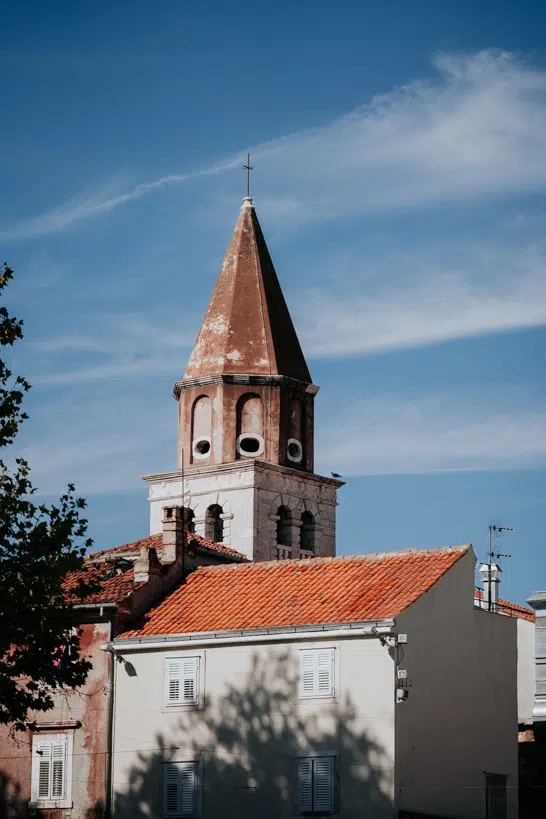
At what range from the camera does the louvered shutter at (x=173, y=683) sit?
5128 centimetres

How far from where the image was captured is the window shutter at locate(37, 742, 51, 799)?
2052 inches

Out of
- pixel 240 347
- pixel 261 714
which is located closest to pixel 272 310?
pixel 240 347

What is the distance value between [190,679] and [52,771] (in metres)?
4.59

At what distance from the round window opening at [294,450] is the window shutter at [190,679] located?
98.4ft

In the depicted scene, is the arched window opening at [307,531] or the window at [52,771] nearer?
the window at [52,771]

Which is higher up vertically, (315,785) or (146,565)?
(146,565)

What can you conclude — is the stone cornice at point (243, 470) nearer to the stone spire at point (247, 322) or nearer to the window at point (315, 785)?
the stone spire at point (247, 322)

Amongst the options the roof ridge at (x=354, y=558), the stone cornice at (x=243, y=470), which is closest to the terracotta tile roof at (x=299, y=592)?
the roof ridge at (x=354, y=558)

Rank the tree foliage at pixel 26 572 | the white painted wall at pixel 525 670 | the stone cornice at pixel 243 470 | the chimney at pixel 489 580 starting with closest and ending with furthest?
the tree foliage at pixel 26 572 < the chimney at pixel 489 580 < the white painted wall at pixel 525 670 < the stone cornice at pixel 243 470

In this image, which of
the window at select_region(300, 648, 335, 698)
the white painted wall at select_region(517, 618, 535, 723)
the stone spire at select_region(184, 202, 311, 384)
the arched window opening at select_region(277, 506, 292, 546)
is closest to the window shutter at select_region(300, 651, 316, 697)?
the window at select_region(300, 648, 335, 698)

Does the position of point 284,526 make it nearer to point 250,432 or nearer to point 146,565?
point 250,432

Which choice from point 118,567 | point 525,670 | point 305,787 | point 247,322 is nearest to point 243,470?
point 247,322

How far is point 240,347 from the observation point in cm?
8062

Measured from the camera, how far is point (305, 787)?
4809 cm
